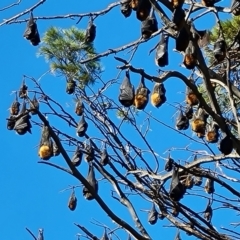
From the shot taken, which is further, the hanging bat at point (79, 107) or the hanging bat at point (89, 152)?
the hanging bat at point (79, 107)

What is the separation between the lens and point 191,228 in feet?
13.4

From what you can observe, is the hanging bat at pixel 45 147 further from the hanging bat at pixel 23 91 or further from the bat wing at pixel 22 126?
the hanging bat at pixel 23 91

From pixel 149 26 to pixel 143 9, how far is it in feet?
1.02

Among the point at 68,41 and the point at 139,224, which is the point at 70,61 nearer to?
the point at 68,41

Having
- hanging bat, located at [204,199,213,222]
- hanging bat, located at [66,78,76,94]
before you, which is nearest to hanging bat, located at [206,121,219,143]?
hanging bat, located at [204,199,213,222]

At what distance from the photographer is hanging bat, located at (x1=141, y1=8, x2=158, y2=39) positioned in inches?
144

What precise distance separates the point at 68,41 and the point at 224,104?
2.33 metres

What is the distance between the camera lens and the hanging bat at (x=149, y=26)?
12.0 feet

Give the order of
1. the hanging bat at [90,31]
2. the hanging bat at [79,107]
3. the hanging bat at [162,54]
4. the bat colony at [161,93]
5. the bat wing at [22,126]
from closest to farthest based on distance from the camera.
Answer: the bat colony at [161,93] → the hanging bat at [162,54] → the bat wing at [22,126] → the hanging bat at [90,31] → the hanging bat at [79,107]

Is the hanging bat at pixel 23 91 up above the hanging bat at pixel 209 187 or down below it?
above

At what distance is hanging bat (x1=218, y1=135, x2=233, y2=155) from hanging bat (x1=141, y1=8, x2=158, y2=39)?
26.4 inches

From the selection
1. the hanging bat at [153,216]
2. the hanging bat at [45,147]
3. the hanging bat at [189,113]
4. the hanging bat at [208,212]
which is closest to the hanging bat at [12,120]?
the hanging bat at [45,147]

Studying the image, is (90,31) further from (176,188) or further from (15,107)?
(15,107)

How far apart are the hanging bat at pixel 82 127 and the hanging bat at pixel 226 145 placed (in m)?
1.81
